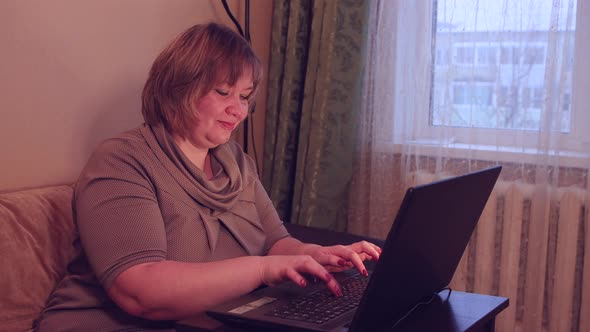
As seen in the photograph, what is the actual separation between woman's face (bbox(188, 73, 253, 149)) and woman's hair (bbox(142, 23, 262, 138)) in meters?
0.01

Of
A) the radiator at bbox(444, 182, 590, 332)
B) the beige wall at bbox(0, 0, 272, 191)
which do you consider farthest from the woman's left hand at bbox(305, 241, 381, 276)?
the radiator at bbox(444, 182, 590, 332)

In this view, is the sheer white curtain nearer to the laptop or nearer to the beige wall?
the beige wall

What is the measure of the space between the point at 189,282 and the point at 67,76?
0.78 metres

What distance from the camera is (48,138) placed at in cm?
175

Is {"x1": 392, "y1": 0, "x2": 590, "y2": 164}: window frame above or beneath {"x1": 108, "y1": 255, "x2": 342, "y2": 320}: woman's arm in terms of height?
above

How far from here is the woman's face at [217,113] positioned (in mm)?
1623

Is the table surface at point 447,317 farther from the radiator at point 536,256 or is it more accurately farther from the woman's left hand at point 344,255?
the radiator at point 536,256

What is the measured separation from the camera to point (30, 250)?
4.99 ft

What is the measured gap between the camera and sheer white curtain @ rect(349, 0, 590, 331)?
7.06 feet

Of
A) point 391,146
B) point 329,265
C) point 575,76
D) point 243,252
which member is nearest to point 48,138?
point 243,252

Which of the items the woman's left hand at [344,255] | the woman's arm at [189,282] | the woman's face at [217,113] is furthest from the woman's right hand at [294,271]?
the woman's face at [217,113]

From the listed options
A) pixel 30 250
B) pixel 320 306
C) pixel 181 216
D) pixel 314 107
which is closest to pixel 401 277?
pixel 320 306

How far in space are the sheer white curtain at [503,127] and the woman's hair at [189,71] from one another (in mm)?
889

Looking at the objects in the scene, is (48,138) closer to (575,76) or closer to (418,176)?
(418,176)
